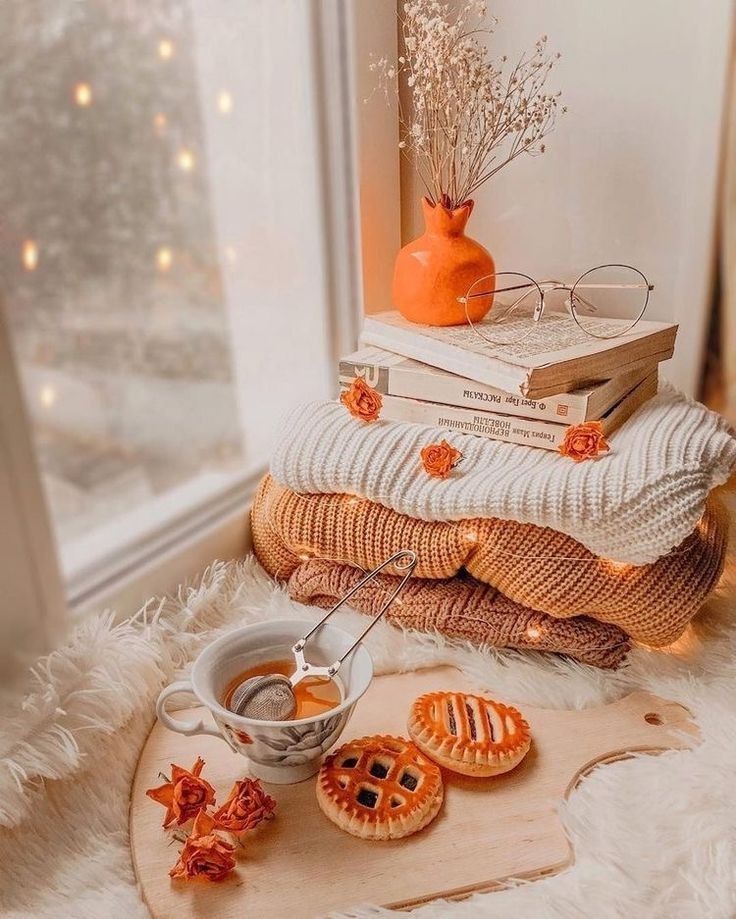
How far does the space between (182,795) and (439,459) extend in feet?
1.14

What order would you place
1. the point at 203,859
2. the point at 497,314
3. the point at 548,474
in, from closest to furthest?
the point at 203,859, the point at 548,474, the point at 497,314

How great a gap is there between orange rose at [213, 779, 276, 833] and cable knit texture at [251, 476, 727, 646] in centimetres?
26

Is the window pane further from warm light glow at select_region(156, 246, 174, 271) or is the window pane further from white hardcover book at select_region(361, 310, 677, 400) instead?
white hardcover book at select_region(361, 310, 677, 400)

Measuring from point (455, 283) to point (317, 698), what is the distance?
0.46 m

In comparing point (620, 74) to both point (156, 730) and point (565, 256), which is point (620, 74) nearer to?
point (565, 256)

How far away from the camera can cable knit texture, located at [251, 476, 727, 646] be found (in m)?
0.66

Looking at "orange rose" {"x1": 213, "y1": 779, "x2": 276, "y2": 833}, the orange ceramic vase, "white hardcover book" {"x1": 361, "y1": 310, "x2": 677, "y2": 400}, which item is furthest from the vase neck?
"orange rose" {"x1": 213, "y1": 779, "x2": 276, "y2": 833}

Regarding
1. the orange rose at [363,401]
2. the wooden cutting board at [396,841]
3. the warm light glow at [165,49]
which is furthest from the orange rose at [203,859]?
the warm light glow at [165,49]

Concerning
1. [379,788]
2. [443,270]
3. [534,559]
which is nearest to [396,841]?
[379,788]

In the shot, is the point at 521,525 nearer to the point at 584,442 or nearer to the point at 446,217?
the point at 584,442

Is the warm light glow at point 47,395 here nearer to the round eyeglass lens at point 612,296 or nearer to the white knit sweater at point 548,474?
the white knit sweater at point 548,474

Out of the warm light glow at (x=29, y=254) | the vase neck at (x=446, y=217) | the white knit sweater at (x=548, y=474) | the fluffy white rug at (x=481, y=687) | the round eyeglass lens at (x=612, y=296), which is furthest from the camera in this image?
the round eyeglass lens at (x=612, y=296)

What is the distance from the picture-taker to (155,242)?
34.8 inches

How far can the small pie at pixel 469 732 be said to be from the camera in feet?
1.86
